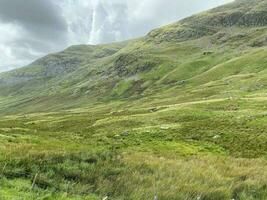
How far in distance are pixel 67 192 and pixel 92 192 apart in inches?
31.7

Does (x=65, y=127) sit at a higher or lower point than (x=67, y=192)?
lower

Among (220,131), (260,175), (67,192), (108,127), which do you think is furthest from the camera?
(108,127)

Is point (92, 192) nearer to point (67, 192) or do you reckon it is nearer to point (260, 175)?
point (67, 192)

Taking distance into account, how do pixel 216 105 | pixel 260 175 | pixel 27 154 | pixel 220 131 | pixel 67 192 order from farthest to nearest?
pixel 216 105 → pixel 220 131 → pixel 260 175 → pixel 27 154 → pixel 67 192

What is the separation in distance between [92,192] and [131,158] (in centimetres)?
460

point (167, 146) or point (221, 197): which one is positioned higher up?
point (221, 197)

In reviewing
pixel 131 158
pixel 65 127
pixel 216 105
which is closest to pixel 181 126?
pixel 216 105

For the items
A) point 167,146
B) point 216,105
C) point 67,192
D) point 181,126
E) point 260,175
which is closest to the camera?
point 67,192

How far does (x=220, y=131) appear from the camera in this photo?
4866cm

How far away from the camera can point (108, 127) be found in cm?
6312

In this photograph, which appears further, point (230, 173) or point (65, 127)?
point (65, 127)

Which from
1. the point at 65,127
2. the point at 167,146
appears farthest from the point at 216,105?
the point at 167,146

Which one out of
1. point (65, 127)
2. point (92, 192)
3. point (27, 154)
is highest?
point (27, 154)

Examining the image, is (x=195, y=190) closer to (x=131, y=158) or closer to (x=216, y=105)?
(x=131, y=158)
